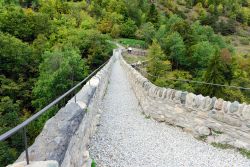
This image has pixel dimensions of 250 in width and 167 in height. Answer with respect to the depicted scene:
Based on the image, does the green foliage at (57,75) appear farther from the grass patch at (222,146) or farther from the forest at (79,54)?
the grass patch at (222,146)

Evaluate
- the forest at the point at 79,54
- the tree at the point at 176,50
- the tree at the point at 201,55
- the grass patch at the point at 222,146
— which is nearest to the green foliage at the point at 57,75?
the forest at the point at 79,54

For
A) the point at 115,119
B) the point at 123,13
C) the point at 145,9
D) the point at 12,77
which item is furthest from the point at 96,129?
the point at 145,9

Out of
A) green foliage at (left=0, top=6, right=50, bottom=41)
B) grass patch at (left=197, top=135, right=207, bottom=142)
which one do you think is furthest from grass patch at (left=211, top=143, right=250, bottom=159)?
green foliage at (left=0, top=6, right=50, bottom=41)

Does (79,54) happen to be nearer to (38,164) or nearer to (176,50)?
(176,50)

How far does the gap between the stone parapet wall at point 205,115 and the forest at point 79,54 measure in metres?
3.59

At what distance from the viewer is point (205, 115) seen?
7.34 metres

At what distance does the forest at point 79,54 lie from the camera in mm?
31094

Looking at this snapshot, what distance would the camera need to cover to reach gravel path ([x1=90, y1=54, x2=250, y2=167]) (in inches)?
243

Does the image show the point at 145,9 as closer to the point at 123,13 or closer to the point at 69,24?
the point at 123,13

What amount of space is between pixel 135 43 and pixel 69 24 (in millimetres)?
15810

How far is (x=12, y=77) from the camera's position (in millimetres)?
40469

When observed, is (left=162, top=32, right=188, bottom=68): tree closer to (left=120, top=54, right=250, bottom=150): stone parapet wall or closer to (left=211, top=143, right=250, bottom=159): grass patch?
(left=120, top=54, right=250, bottom=150): stone parapet wall

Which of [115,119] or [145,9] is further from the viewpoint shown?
[145,9]

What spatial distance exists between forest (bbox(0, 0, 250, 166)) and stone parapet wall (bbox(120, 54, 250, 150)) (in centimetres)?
359
